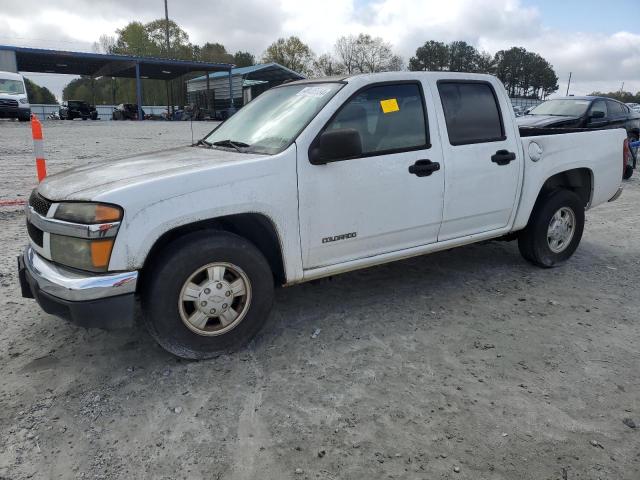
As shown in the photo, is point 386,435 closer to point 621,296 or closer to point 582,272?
point 621,296

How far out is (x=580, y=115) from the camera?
1186 cm

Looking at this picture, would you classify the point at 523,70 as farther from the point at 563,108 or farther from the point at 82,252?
the point at 82,252

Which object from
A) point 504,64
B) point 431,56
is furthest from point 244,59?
point 504,64

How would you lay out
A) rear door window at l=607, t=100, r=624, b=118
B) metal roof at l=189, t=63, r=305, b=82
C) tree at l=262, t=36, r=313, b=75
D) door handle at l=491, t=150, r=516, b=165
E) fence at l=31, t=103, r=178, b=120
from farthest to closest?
tree at l=262, t=36, r=313, b=75 < fence at l=31, t=103, r=178, b=120 < metal roof at l=189, t=63, r=305, b=82 < rear door window at l=607, t=100, r=624, b=118 < door handle at l=491, t=150, r=516, b=165

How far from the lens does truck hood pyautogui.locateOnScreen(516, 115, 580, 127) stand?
11.4m

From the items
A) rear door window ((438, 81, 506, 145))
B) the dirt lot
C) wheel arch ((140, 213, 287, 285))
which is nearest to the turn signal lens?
wheel arch ((140, 213, 287, 285))

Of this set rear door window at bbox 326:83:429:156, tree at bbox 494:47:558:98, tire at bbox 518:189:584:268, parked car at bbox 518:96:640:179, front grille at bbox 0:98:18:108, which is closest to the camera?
rear door window at bbox 326:83:429:156

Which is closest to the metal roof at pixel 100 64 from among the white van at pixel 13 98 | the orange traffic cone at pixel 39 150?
the white van at pixel 13 98

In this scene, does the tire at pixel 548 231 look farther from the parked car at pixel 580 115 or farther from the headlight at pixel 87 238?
the parked car at pixel 580 115

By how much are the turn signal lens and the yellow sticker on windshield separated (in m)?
2.15

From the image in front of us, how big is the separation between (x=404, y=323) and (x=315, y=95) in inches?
71.9

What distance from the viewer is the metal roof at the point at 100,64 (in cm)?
3412

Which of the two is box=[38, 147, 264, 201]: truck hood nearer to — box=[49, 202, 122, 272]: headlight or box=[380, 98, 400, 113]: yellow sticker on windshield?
box=[49, 202, 122, 272]: headlight

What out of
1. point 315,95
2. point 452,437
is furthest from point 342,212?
point 452,437
